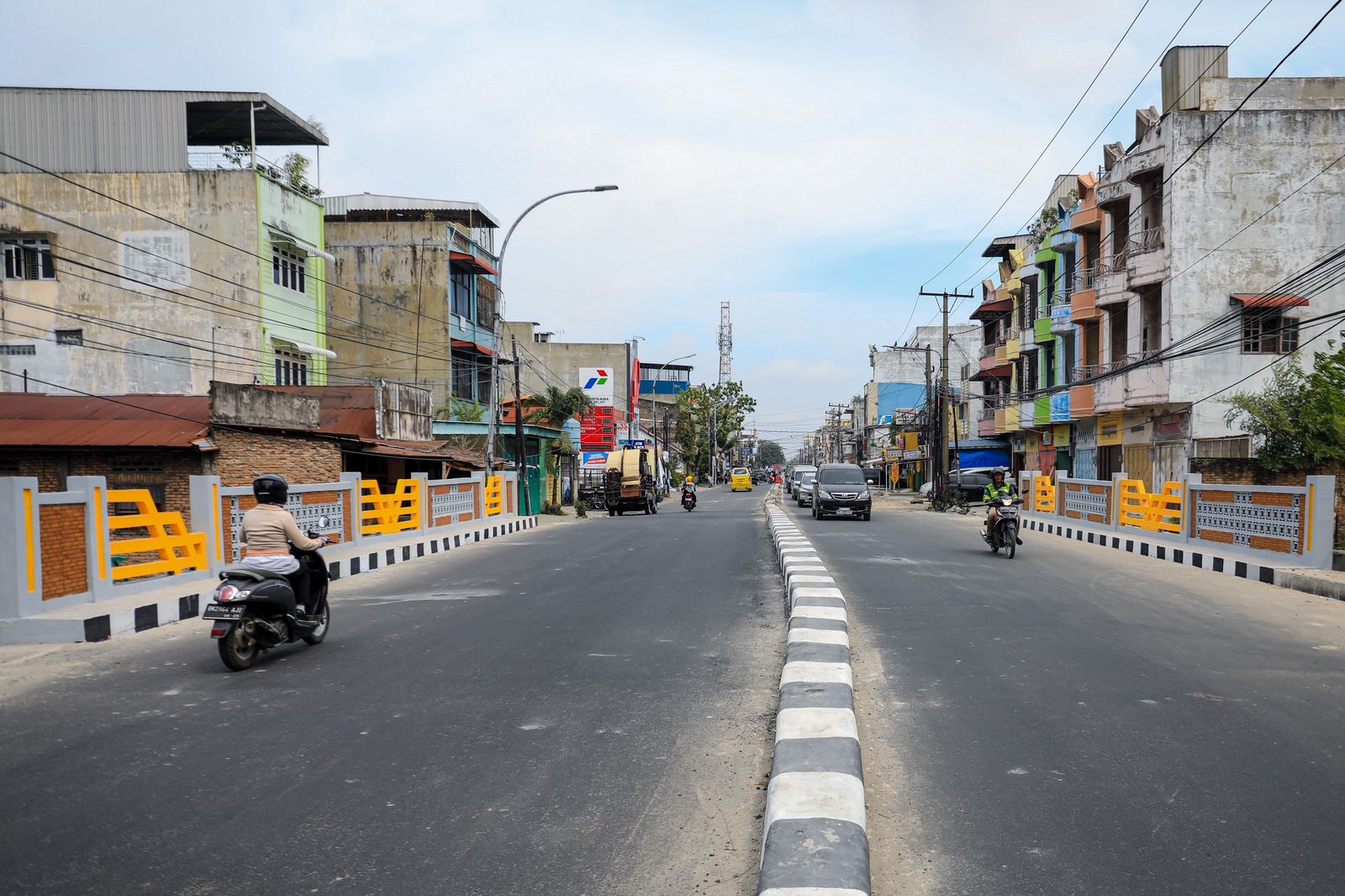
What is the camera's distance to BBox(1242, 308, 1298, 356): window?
2981cm

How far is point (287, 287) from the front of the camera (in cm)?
3241

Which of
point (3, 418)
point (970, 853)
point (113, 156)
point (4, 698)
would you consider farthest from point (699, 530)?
point (113, 156)

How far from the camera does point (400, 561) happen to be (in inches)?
699

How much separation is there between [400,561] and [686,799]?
14304 millimetres

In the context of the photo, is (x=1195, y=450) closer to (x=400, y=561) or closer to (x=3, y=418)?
(x=400, y=561)

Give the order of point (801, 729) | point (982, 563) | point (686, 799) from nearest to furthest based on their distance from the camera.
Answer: point (686, 799) < point (801, 729) < point (982, 563)

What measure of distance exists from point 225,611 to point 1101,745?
6.13 metres

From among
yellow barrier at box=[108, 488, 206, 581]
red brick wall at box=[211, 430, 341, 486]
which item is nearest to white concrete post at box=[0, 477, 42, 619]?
yellow barrier at box=[108, 488, 206, 581]

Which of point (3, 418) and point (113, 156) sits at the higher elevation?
point (113, 156)

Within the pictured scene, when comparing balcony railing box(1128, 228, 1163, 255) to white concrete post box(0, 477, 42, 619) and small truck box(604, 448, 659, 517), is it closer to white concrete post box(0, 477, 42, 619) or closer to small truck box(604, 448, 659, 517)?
small truck box(604, 448, 659, 517)

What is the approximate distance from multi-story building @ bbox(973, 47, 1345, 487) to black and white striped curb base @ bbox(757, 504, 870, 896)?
2490 cm

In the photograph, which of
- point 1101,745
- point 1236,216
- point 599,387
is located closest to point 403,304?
point 599,387

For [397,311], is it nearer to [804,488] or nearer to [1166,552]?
[804,488]

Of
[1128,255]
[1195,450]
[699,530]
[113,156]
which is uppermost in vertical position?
[113,156]
